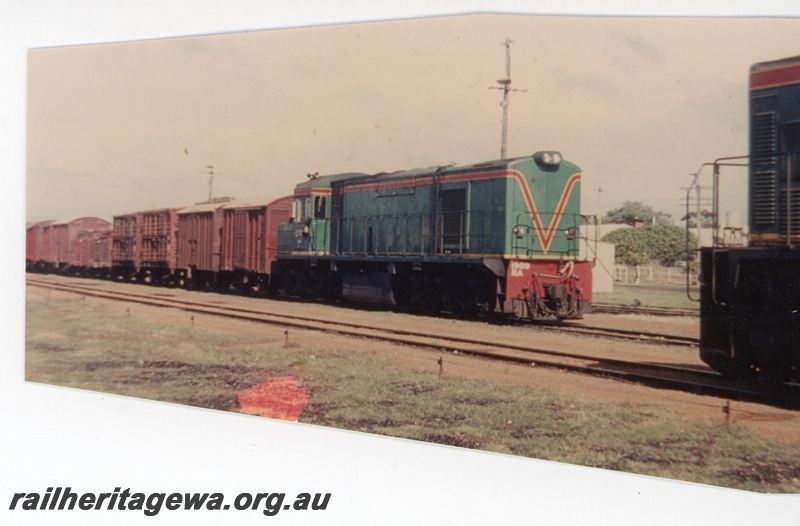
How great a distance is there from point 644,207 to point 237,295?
38.3 ft

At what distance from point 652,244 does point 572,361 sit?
1591mm

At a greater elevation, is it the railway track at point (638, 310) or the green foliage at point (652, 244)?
the green foliage at point (652, 244)

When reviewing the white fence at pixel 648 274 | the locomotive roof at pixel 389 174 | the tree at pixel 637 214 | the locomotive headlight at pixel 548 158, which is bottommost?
the white fence at pixel 648 274

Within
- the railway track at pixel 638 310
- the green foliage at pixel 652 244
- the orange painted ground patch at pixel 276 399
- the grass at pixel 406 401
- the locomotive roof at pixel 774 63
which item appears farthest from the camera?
the railway track at pixel 638 310

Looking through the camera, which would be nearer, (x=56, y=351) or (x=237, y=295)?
(x=56, y=351)

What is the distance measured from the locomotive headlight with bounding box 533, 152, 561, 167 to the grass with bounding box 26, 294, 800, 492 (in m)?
2.24

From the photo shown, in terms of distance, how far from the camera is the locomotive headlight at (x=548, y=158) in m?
6.83

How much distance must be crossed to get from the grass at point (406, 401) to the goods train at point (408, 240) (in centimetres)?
221

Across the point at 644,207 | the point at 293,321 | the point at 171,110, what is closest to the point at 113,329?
the point at 293,321

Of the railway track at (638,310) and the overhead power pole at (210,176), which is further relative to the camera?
the railway track at (638,310)

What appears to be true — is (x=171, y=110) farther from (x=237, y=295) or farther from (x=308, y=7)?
(x=237, y=295)

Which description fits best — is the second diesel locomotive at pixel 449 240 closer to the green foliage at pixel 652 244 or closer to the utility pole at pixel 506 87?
the utility pole at pixel 506 87

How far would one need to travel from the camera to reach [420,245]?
1215 cm

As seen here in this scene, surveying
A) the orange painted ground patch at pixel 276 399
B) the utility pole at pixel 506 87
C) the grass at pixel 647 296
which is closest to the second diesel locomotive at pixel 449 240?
the utility pole at pixel 506 87
